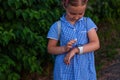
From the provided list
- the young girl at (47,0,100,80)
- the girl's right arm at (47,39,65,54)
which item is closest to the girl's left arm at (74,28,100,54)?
the young girl at (47,0,100,80)

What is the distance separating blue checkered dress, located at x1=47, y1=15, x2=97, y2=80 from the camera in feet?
12.3

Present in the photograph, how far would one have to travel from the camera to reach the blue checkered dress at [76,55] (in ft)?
12.3

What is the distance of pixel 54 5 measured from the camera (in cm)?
604

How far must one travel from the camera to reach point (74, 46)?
373 cm

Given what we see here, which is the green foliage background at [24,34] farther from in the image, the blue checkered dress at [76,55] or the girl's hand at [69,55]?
the girl's hand at [69,55]

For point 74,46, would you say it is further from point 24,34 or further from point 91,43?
point 24,34

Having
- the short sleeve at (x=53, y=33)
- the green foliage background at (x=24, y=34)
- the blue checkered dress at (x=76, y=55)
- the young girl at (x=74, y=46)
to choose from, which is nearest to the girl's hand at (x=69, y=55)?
the young girl at (x=74, y=46)

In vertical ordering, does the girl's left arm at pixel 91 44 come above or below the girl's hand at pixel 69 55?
above

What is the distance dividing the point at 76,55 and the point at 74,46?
82mm

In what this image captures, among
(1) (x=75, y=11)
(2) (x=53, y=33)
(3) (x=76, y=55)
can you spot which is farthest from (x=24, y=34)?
(1) (x=75, y=11)

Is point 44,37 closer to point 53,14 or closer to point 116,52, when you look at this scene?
point 53,14

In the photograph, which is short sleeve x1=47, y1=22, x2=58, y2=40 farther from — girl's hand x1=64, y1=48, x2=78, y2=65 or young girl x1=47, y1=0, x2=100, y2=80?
girl's hand x1=64, y1=48, x2=78, y2=65

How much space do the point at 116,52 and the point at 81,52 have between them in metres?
3.77

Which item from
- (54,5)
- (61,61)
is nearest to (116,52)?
(54,5)
